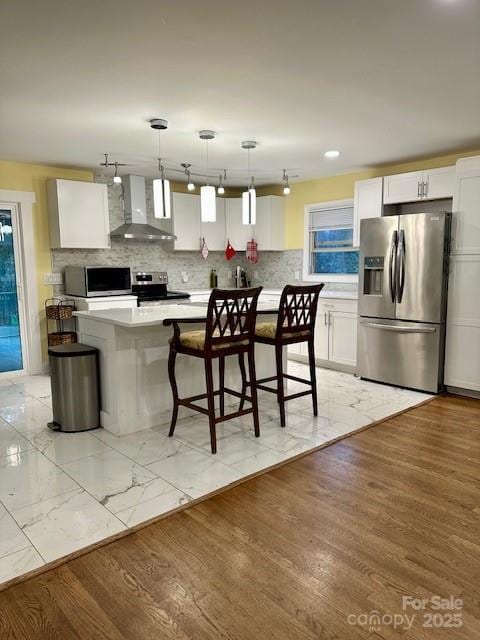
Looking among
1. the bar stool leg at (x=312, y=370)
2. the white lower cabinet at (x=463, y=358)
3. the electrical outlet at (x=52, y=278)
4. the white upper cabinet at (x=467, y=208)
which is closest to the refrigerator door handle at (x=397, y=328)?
the white lower cabinet at (x=463, y=358)

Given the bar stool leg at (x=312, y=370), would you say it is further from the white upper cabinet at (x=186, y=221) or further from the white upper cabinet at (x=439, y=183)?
the white upper cabinet at (x=186, y=221)

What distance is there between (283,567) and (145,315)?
1979 mm

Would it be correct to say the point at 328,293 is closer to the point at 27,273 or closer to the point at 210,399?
the point at 210,399

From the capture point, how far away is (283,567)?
1.94 m

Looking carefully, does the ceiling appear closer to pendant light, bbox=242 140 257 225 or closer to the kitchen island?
pendant light, bbox=242 140 257 225

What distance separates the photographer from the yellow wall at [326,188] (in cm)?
475

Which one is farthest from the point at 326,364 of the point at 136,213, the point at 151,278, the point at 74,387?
the point at 74,387

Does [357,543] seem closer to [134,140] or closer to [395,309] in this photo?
[395,309]

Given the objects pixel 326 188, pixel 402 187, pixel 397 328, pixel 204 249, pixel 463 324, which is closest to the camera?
pixel 463 324

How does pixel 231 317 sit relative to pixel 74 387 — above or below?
above

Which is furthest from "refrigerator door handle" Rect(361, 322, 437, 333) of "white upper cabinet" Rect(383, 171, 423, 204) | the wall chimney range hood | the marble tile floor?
the wall chimney range hood

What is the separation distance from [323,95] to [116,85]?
1.30 metres

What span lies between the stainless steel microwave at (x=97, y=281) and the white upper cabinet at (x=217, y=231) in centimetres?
142

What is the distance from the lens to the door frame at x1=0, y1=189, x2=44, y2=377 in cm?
492
